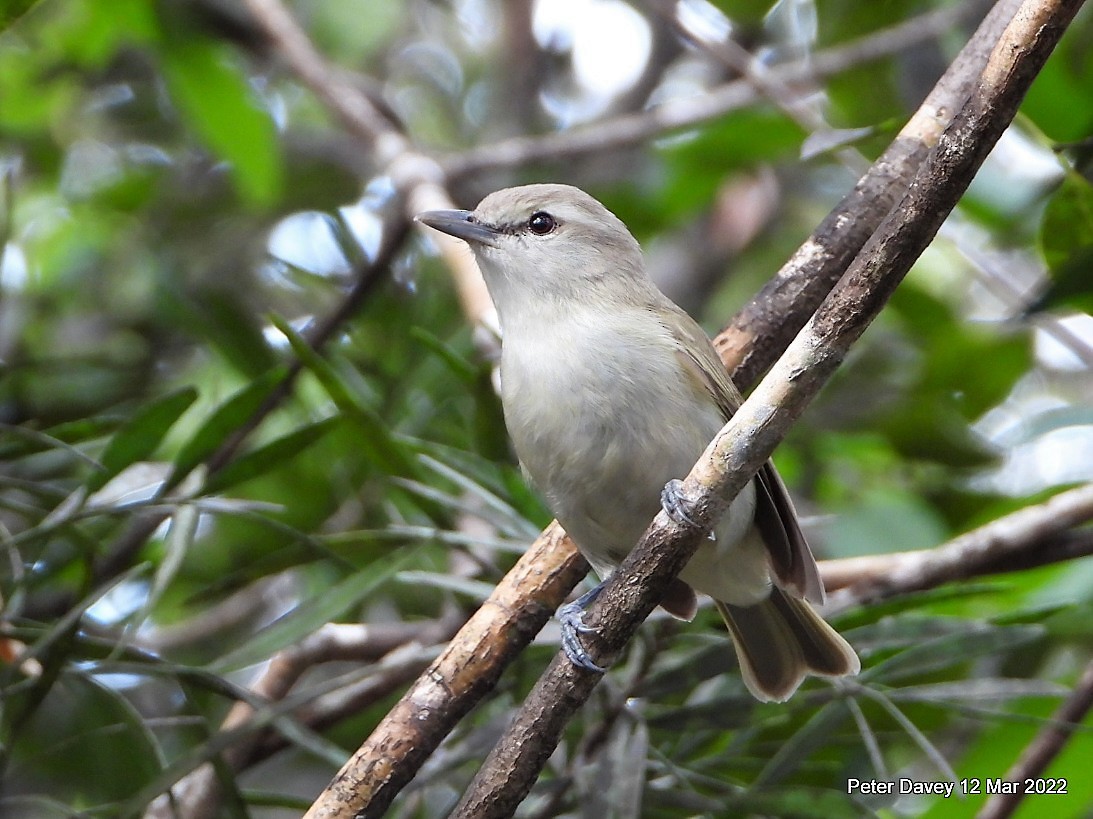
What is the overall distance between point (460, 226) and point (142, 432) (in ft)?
3.31

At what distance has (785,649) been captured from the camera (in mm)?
2980

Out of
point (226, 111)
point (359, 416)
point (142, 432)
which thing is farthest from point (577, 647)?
point (226, 111)

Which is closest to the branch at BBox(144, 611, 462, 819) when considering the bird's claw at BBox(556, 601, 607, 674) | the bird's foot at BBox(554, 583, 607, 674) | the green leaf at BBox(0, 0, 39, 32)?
the bird's foot at BBox(554, 583, 607, 674)

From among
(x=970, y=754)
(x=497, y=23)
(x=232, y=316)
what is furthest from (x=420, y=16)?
(x=970, y=754)

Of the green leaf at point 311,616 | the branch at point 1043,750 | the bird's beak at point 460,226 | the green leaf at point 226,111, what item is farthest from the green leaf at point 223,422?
the branch at point 1043,750

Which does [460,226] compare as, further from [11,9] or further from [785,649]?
[785,649]

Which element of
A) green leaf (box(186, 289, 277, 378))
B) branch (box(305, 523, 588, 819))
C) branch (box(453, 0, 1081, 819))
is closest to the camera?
branch (box(453, 0, 1081, 819))

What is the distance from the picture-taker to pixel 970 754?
3283 millimetres

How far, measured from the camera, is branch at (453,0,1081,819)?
5.65 feet

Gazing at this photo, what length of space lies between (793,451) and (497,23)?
3.13 metres

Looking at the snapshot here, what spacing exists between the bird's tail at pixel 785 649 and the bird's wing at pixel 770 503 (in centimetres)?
14

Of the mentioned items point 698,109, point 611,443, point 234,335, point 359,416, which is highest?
point 698,109

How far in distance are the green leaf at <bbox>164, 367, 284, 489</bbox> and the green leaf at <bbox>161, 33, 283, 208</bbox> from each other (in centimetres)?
168

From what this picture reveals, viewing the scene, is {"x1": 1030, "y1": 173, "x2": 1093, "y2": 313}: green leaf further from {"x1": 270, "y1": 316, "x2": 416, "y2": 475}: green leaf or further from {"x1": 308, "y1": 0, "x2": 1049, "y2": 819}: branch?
{"x1": 270, "y1": 316, "x2": 416, "y2": 475}: green leaf
